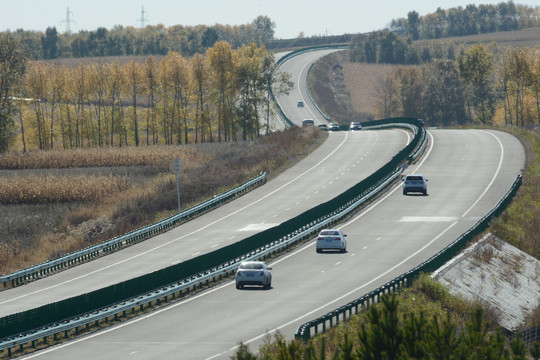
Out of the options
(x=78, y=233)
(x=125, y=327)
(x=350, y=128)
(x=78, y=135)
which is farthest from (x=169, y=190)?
(x=78, y=135)

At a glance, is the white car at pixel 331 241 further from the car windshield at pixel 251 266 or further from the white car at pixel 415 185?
the white car at pixel 415 185

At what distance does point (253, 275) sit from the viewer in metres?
38.8

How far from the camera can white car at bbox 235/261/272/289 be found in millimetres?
38750

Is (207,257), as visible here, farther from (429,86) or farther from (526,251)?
(429,86)

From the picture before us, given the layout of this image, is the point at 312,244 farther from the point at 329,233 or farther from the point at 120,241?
the point at 120,241

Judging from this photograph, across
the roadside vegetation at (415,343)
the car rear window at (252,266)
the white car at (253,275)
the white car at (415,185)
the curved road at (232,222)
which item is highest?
the roadside vegetation at (415,343)

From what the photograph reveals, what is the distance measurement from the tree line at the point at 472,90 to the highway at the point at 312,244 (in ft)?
127

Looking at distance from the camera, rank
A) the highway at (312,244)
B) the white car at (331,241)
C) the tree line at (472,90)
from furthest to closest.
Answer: the tree line at (472,90) < the white car at (331,241) < the highway at (312,244)

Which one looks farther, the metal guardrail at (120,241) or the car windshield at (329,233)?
the car windshield at (329,233)

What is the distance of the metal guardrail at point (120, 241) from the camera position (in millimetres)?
46031

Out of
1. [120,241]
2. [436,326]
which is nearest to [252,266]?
[120,241]

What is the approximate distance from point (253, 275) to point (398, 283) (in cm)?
612

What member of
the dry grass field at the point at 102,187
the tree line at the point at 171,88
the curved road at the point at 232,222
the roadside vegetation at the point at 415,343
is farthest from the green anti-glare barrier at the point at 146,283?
the tree line at the point at 171,88

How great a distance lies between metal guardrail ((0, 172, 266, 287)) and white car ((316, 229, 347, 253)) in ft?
41.5
